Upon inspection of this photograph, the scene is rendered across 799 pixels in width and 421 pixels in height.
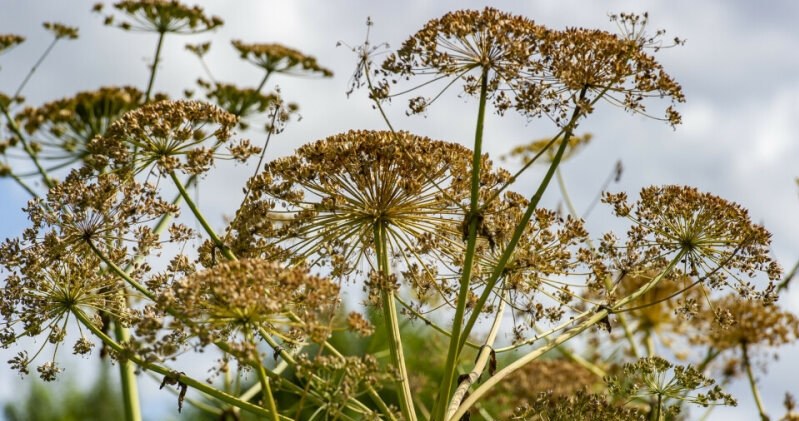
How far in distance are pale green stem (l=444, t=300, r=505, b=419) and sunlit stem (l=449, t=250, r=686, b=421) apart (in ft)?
0.13

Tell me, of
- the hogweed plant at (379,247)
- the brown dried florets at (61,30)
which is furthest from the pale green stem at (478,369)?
the brown dried florets at (61,30)

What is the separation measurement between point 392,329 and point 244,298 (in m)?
1.44

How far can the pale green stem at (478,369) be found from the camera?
517cm

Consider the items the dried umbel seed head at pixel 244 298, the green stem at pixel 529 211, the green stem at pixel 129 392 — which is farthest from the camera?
the green stem at pixel 129 392

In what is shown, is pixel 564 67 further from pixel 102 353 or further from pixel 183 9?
pixel 183 9

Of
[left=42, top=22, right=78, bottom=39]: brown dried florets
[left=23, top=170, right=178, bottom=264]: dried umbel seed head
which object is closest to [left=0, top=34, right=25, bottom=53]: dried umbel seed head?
[left=42, top=22, right=78, bottom=39]: brown dried florets

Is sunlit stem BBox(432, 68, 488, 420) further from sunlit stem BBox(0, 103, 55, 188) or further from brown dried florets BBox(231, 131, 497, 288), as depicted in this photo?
sunlit stem BBox(0, 103, 55, 188)

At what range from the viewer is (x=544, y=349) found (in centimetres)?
541

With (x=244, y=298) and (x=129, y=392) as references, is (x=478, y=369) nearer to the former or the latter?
(x=244, y=298)

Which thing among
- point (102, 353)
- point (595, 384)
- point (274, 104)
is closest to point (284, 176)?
point (274, 104)

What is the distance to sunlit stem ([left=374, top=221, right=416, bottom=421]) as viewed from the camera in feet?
16.9

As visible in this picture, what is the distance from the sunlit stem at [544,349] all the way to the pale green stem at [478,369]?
4 cm

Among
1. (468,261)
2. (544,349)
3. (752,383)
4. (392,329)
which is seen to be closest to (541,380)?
(752,383)

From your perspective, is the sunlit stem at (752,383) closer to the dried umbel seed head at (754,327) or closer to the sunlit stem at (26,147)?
the dried umbel seed head at (754,327)
